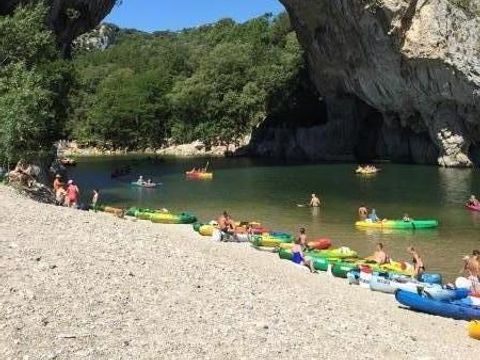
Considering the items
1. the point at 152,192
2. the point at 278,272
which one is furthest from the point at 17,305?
the point at 152,192

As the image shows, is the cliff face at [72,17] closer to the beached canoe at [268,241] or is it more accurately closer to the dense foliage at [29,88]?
the dense foliage at [29,88]

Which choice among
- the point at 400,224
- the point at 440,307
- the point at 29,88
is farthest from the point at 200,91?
the point at 440,307

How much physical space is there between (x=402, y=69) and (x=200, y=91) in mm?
32633

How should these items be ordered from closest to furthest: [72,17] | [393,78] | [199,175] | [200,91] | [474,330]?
1. [474,330]
2. [72,17]
3. [199,175]
4. [393,78]
5. [200,91]

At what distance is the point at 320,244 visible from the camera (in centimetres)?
2055

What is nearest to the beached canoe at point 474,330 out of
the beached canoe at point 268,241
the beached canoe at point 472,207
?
the beached canoe at point 268,241

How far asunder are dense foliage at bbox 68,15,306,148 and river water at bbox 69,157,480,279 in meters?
17.9

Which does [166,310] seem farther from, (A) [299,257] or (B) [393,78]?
(B) [393,78]

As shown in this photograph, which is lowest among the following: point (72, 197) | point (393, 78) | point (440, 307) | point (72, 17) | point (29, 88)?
point (440, 307)

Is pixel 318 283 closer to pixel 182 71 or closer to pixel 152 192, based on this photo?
pixel 152 192

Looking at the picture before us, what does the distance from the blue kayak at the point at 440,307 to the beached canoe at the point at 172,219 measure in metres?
12.8

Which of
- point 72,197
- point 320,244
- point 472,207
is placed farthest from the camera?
point 472,207

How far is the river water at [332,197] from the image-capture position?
2245cm

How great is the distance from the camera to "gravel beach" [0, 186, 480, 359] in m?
8.50
